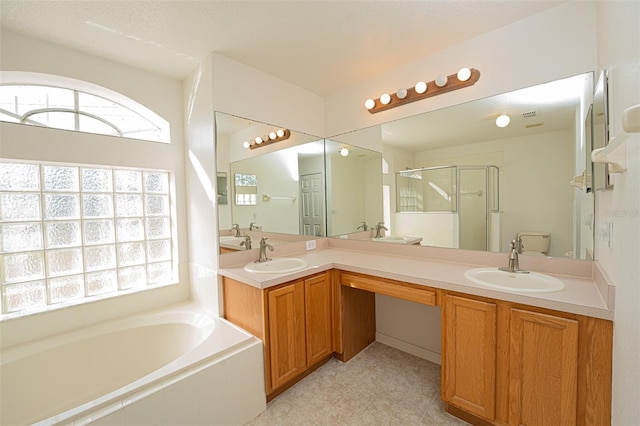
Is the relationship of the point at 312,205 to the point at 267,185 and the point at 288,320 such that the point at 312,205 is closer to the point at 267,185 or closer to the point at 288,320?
the point at 267,185

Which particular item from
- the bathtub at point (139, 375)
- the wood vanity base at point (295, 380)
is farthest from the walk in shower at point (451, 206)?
the bathtub at point (139, 375)

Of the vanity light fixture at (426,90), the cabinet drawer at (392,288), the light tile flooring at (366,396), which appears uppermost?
the vanity light fixture at (426,90)

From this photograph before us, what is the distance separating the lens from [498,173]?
1.88 m

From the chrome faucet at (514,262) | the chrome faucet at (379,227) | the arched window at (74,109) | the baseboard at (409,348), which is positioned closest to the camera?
the chrome faucet at (514,262)

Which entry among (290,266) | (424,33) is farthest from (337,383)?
(424,33)

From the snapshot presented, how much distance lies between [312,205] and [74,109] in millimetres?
2132

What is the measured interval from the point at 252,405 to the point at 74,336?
138 centimetres

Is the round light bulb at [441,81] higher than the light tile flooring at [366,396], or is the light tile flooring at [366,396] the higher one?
the round light bulb at [441,81]

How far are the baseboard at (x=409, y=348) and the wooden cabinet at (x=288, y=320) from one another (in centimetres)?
63

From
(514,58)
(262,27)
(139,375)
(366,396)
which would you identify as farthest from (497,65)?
(139,375)

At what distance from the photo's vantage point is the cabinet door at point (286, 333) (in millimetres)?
1770

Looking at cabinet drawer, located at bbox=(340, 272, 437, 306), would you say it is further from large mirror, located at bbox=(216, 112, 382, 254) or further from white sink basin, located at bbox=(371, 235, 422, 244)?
large mirror, located at bbox=(216, 112, 382, 254)

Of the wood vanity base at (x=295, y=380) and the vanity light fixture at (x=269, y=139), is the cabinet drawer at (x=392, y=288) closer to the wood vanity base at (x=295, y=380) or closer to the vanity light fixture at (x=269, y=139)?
the wood vanity base at (x=295, y=380)

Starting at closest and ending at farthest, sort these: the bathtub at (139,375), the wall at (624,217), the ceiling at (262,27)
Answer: the wall at (624,217) < the bathtub at (139,375) < the ceiling at (262,27)
